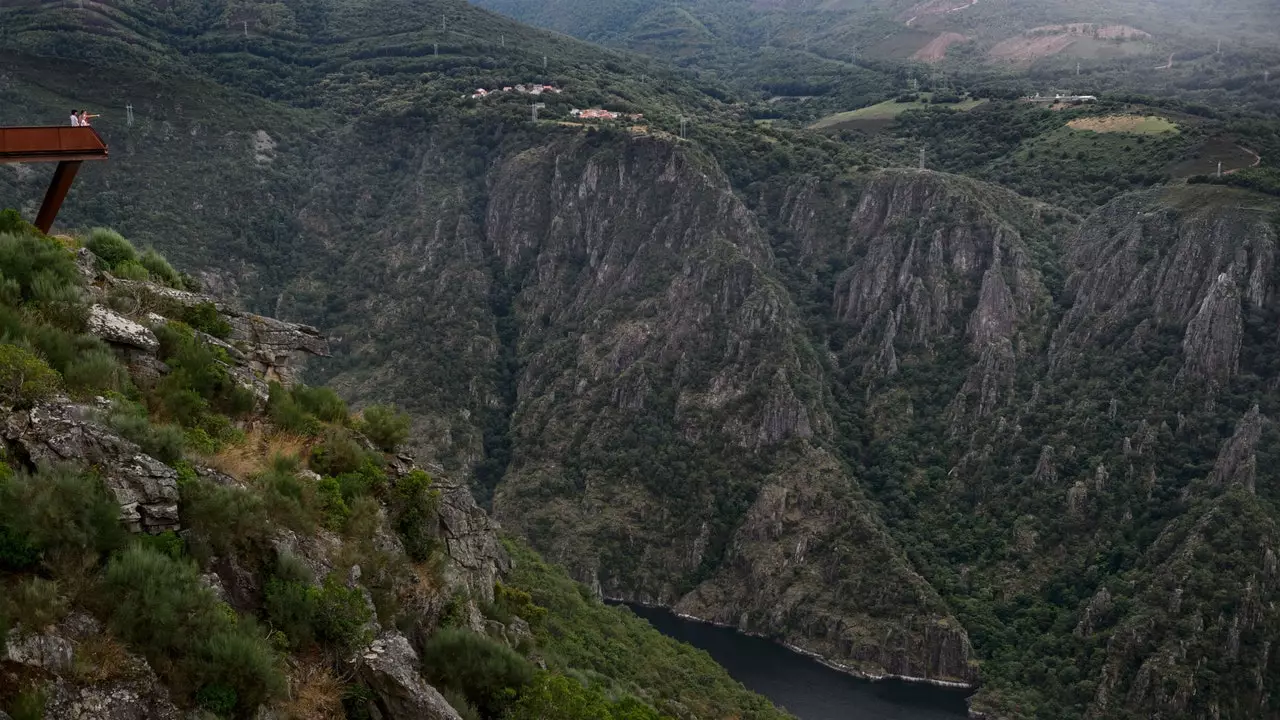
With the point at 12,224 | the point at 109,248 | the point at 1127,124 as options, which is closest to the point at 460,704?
the point at 12,224

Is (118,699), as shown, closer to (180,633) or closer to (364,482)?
(180,633)

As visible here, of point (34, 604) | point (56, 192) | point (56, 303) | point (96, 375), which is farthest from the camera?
point (56, 192)

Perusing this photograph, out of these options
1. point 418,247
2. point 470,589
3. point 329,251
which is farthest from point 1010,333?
point 470,589

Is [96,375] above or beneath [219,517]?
above

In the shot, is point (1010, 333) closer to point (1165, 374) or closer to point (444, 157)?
point (1165, 374)

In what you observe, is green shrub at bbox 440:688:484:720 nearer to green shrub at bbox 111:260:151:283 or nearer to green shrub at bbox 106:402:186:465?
green shrub at bbox 106:402:186:465

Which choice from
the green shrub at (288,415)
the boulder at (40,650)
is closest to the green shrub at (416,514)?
the green shrub at (288,415)

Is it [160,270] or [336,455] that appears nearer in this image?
[336,455]
